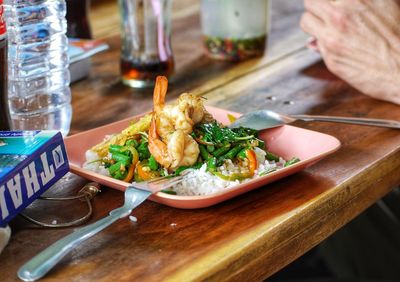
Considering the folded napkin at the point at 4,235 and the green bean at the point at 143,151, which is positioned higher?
the green bean at the point at 143,151

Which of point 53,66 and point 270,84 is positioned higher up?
point 53,66

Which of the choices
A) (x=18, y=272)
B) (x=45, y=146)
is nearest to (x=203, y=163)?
(x=45, y=146)

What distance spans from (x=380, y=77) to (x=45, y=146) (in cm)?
83

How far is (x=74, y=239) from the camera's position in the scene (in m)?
0.85

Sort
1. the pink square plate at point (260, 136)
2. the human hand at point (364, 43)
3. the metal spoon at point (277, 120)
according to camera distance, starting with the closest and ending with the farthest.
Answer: the pink square plate at point (260, 136)
the metal spoon at point (277, 120)
the human hand at point (364, 43)

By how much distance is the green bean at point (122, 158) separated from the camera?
105 cm

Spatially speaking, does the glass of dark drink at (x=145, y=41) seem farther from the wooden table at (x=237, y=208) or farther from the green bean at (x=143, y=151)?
the green bean at (x=143, y=151)

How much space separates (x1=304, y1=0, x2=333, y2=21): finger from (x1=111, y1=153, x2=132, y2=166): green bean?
0.76 meters

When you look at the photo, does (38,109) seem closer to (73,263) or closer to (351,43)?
(73,263)

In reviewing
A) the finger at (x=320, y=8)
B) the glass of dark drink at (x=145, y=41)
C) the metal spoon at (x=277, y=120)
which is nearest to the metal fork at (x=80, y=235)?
the metal spoon at (x=277, y=120)

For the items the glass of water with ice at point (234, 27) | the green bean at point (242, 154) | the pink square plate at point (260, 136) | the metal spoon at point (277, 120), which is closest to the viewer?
the pink square plate at point (260, 136)

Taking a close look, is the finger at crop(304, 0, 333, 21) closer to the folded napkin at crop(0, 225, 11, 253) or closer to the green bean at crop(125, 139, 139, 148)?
the green bean at crop(125, 139, 139, 148)

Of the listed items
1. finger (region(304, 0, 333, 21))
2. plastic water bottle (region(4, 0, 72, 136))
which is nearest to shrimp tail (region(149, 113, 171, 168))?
plastic water bottle (region(4, 0, 72, 136))

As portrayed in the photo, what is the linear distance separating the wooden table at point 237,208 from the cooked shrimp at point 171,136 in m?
0.07
